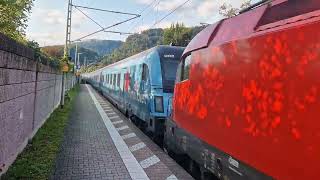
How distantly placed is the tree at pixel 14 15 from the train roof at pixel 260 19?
2911 centimetres

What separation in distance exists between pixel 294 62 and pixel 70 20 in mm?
26909

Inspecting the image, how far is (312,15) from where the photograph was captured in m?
4.66

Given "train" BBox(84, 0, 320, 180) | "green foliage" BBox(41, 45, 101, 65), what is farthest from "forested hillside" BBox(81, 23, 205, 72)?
"train" BBox(84, 0, 320, 180)

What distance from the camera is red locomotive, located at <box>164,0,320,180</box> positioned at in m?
4.48

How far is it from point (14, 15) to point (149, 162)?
106ft

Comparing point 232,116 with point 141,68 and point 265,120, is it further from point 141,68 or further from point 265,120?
point 141,68

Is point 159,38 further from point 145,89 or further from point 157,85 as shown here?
point 157,85

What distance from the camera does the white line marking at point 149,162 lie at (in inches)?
404

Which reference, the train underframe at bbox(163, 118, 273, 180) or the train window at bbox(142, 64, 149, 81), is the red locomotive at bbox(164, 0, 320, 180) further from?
the train window at bbox(142, 64, 149, 81)

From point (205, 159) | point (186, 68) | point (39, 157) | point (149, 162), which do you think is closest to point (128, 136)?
point (149, 162)

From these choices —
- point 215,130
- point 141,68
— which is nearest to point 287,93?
point 215,130

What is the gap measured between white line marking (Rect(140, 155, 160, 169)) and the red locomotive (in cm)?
182

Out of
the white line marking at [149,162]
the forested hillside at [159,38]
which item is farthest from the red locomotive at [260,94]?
the forested hillside at [159,38]

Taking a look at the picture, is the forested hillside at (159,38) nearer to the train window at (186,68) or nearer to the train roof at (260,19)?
the train window at (186,68)
